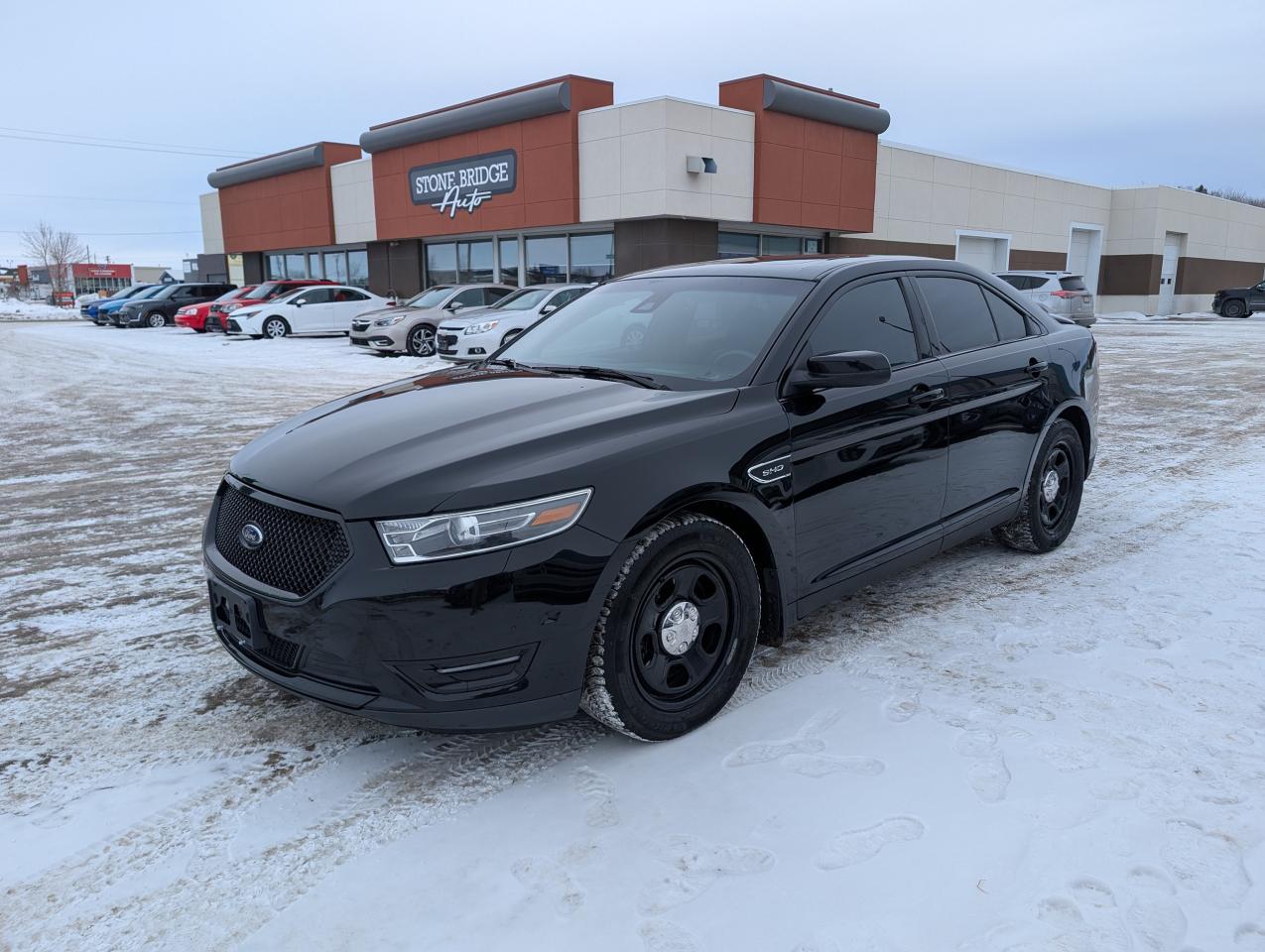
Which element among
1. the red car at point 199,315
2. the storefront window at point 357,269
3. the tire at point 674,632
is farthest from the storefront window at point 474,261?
the tire at point 674,632

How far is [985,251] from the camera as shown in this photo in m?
36.2

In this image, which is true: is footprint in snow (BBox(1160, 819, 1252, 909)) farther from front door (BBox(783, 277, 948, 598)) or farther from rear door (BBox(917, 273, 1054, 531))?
rear door (BBox(917, 273, 1054, 531))

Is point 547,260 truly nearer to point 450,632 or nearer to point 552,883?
point 450,632

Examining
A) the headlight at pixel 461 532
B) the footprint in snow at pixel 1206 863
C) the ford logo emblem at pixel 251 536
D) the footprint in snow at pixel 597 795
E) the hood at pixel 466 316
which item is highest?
the hood at pixel 466 316

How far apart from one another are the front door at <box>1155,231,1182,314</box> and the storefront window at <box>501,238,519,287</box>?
31637 millimetres

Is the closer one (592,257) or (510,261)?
(592,257)

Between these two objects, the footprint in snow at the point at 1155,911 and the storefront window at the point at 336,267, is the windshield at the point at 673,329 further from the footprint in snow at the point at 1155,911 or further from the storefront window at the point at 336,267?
the storefront window at the point at 336,267

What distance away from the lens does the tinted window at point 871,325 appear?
13.0 feet

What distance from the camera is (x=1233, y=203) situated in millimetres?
48000

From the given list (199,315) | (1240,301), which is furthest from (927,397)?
(1240,301)

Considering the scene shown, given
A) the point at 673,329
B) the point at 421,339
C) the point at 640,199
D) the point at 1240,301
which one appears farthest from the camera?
the point at 1240,301

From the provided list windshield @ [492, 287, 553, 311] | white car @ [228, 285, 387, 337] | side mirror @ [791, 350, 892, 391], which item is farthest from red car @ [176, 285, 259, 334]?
side mirror @ [791, 350, 892, 391]

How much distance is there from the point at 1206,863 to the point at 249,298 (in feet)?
96.7

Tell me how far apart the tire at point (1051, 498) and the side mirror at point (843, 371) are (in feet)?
6.59
